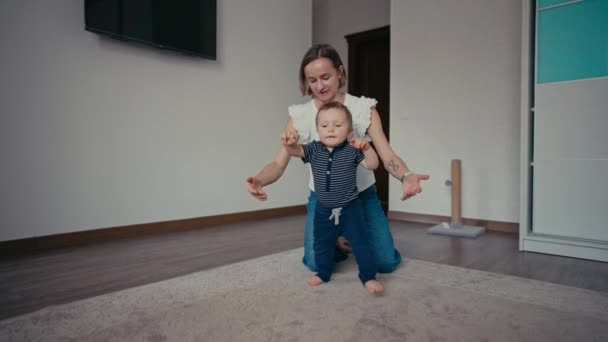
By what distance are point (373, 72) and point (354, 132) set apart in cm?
317

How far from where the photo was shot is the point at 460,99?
10.8 ft

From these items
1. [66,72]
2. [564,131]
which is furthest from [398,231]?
[66,72]

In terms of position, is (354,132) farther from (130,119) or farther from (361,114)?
(130,119)

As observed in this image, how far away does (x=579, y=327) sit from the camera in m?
1.19

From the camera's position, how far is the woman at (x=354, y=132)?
5.01 ft

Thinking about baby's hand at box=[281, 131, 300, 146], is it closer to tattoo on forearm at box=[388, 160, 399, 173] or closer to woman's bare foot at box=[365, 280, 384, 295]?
tattoo on forearm at box=[388, 160, 399, 173]

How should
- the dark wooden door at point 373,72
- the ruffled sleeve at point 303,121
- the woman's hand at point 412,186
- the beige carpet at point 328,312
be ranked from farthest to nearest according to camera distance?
1. the dark wooden door at point 373,72
2. the ruffled sleeve at point 303,121
3. the woman's hand at point 412,186
4. the beige carpet at point 328,312

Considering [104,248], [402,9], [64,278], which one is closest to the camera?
[64,278]

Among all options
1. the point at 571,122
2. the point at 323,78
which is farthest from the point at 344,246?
the point at 571,122

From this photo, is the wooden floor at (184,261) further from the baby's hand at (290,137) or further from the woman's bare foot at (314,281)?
the baby's hand at (290,137)

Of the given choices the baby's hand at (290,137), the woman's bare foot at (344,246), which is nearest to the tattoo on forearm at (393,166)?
the baby's hand at (290,137)

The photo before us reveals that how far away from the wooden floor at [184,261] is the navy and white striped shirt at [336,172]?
2.75 ft

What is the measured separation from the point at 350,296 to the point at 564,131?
5.47 feet

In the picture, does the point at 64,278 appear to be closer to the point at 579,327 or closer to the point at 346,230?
the point at 346,230
